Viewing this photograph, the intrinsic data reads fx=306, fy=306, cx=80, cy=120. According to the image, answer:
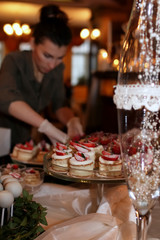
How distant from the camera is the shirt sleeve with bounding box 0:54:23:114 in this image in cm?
201

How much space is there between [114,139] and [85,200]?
30 centimetres

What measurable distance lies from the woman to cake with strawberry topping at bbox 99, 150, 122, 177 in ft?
2.40

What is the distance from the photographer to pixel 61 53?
2111 millimetres

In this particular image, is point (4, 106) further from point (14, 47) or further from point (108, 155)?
point (14, 47)

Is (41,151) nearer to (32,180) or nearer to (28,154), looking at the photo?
(28,154)

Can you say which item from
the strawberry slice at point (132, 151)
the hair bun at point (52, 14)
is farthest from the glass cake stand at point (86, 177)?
the hair bun at point (52, 14)

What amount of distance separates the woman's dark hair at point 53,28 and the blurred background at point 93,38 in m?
2.99

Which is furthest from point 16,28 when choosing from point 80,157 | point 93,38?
point 80,157

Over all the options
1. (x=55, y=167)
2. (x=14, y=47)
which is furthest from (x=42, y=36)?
(x=14, y=47)

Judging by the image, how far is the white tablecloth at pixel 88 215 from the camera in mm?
815

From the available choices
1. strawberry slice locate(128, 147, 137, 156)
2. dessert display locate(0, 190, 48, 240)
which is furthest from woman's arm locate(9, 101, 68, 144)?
strawberry slice locate(128, 147, 137, 156)

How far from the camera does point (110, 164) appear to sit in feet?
3.61

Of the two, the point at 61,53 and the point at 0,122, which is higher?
the point at 61,53

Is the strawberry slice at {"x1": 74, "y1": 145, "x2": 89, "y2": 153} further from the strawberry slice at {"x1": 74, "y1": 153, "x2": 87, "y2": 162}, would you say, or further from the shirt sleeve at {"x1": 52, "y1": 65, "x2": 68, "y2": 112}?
the shirt sleeve at {"x1": 52, "y1": 65, "x2": 68, "y2": 112}
